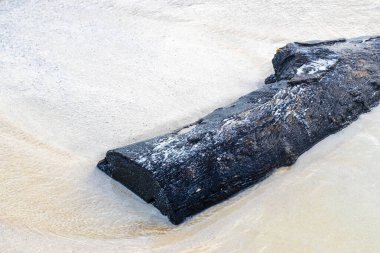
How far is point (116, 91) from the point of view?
14.9ft

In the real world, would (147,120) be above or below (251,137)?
below

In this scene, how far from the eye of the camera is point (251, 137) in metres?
3.53

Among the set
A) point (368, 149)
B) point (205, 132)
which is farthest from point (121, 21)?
point (368, 149)

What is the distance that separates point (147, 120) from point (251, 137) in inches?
40.5

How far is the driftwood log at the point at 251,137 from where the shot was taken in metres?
3.31

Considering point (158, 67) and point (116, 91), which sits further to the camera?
point (158, 67)

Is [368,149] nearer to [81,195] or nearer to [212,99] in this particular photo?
[212,99]

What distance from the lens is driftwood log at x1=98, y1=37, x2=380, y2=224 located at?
130 inches

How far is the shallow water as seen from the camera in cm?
322

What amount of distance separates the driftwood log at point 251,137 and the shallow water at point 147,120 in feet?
0.33

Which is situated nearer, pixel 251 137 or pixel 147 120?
pixel 251 137

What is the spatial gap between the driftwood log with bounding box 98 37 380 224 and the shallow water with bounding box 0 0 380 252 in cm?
10

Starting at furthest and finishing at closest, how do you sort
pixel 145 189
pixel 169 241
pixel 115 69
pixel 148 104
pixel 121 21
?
pixel 121 21
pixel 115 69
pixel 148 104
pixel 145 189
pixel 169 241

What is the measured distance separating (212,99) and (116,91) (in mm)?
835
